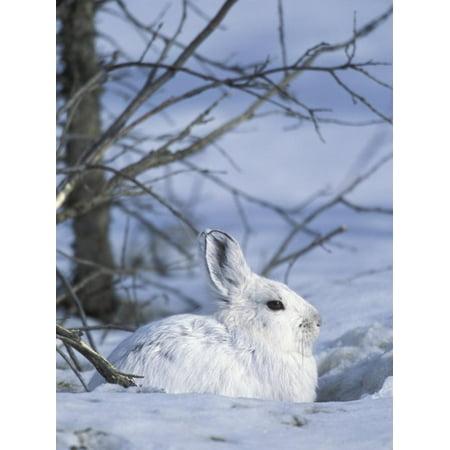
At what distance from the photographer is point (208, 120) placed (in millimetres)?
3631

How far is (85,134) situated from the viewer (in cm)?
631

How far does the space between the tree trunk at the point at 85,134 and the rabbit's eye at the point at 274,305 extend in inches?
93.8

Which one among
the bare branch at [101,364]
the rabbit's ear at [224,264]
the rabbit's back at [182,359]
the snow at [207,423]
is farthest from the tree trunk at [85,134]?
the snow at [207,423]

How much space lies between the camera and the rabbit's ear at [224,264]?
2.52m

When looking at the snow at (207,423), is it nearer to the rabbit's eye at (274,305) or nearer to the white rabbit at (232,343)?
the white rabbit at (232,343)

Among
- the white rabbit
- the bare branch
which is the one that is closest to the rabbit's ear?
the white rabbit

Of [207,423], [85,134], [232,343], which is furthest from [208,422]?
[85,134]

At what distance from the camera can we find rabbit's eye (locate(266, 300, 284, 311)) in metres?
2.56

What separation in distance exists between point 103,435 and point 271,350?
2.63 ft

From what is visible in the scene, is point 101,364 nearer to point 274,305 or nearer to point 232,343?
point 232,343

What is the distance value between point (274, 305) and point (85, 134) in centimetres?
401

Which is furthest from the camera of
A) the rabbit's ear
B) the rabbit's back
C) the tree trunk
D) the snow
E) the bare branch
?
the tree trunk

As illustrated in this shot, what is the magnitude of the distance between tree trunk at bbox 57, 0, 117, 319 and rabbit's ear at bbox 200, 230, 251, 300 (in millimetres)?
2342

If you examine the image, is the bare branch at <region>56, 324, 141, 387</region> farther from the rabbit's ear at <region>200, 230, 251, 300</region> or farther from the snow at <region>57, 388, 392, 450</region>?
the rabbit's ear at <region>200, 230, 251, 300</region>
